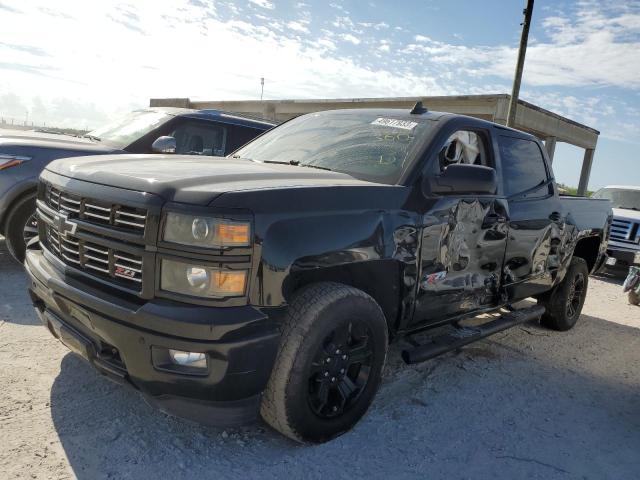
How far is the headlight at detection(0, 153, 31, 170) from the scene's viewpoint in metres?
4.83

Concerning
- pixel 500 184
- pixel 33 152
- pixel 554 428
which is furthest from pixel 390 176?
pixel 33 152

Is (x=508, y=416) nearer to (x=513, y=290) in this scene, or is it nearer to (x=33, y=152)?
(x=513, y=290)

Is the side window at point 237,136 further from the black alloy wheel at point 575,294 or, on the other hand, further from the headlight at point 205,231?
the headlight at point 205,231

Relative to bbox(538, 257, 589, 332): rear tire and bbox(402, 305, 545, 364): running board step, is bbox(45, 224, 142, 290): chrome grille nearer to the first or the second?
bbox(402, 305, 545, 364): running board step

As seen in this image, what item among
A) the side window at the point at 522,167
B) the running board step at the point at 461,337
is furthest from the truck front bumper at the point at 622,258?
the running board step at the point at 461,337

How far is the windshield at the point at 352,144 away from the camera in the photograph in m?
3.24

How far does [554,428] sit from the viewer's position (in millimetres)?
3279

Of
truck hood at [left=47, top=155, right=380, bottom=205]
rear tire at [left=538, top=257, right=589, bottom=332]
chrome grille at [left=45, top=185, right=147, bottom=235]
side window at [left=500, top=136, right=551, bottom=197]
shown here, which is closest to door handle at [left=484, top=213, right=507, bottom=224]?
side window at [left=500, top=136, right=551, bottom=197]

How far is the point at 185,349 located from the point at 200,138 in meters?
4.48

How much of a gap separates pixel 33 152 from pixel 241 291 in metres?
3.74

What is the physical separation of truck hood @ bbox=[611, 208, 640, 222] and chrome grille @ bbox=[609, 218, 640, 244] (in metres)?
0.09

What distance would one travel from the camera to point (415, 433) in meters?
3.00

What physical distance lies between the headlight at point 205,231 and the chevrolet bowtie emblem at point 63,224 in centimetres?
65

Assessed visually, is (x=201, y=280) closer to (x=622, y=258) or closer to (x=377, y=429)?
(x=377, y=429)
